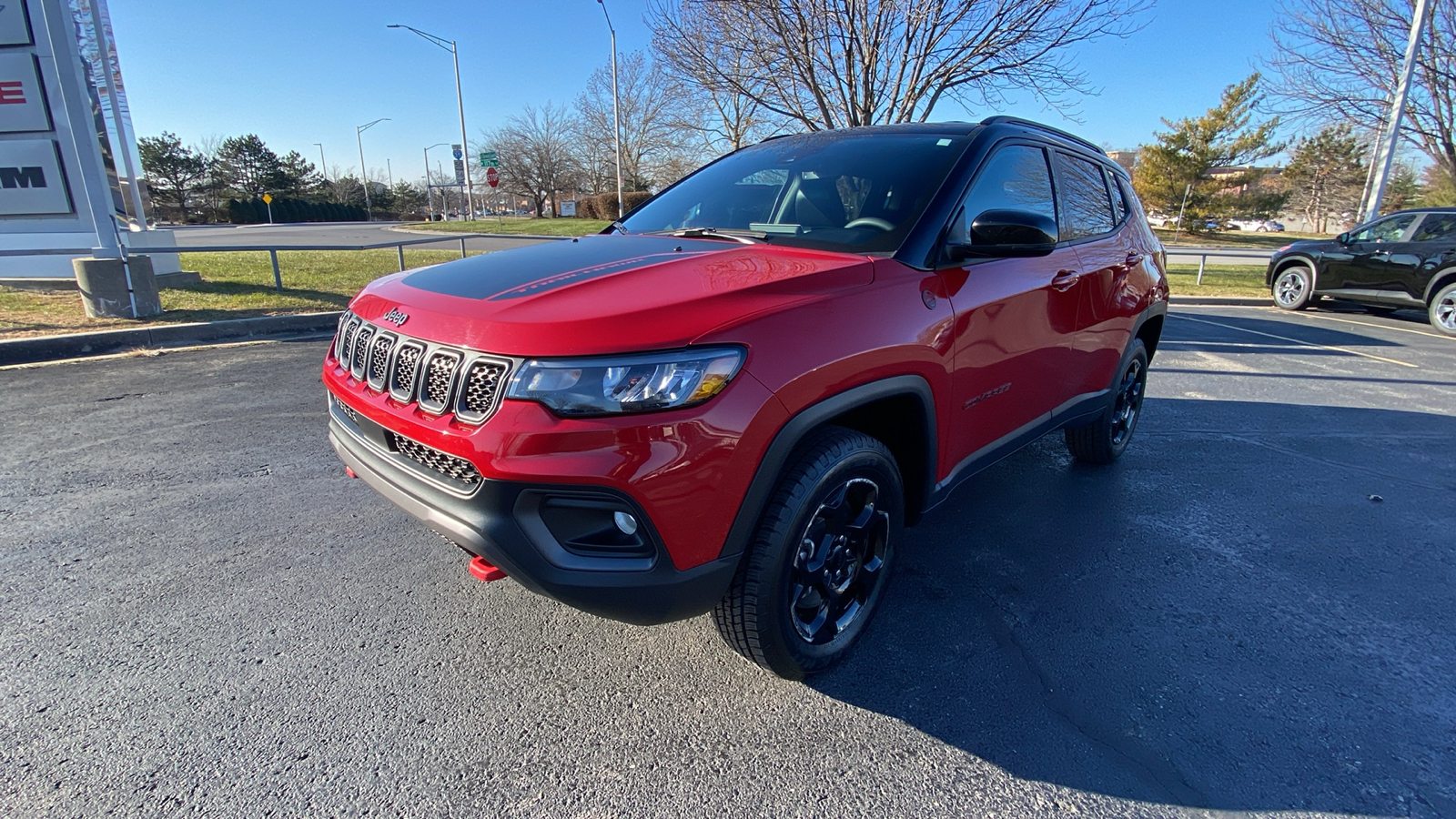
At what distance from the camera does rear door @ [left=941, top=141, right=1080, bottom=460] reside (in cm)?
259

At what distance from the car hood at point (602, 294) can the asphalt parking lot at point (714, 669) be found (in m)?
1.17

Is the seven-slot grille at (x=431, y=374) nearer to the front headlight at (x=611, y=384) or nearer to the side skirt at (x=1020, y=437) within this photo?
the front headlight at (x=611, y=384)

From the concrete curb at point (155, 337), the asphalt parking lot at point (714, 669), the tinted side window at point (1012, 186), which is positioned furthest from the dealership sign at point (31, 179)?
the tinted side window at point (1012, 186)

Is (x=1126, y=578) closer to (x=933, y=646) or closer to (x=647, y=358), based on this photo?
(x=933, y=646)

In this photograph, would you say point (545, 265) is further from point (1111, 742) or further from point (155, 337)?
point (155, 337)

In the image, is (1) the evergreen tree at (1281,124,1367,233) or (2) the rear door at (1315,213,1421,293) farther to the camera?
(1) the evergreen tree at (1281,124,1367,233)

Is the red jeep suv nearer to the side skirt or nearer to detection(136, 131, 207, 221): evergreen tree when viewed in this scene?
the side skirt

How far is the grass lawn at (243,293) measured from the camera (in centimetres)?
779

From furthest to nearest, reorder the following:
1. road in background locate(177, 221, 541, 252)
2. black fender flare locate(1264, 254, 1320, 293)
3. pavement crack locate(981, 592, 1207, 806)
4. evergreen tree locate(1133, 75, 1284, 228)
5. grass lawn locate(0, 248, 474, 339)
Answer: evergreen tree locate(1133, 75, 1284, 228) < road in background locate(177, 221, 541, 252) < black fender flare locate(1264, 254, 1320, 293) < grass lawn locate(0, 248, 474, 339) < pavement crack locate(981, 592, 1207, 806)

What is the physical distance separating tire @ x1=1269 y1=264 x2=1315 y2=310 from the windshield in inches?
488

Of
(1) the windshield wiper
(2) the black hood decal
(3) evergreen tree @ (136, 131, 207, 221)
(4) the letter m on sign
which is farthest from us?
(3) evergreen tree @ (136, 131, 207, 221)

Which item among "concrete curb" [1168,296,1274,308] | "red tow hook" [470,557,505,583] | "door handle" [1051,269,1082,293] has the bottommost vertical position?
"concrete curb" [1168,296,1274,308]

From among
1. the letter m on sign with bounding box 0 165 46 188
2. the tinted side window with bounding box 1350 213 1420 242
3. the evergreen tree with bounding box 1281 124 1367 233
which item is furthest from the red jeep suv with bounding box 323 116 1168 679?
the evergreen tree with bounding box 1281 124 1367 233

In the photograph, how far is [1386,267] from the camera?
1077 centimetres
